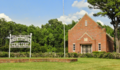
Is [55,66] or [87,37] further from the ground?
[87,37]

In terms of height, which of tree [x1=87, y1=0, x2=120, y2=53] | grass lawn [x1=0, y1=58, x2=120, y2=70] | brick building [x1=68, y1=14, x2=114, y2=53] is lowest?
grass lawn [x1=0, y1=58, x2=120, y2=70]

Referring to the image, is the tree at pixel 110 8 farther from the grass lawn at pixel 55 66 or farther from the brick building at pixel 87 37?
the grass lawn at pixel 55 66

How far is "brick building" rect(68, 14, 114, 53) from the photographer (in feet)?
129

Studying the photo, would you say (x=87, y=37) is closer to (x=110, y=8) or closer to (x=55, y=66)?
(x=110, y=8)

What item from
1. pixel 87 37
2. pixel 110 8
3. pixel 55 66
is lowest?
pixel 55 66

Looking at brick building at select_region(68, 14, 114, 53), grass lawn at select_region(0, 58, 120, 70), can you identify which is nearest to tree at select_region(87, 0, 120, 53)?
brick building at select_region(68, 14, 114, 53)

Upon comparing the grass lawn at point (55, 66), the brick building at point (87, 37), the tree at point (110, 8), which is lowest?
the grass lawn at point (55, 66)

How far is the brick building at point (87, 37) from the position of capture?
129ft

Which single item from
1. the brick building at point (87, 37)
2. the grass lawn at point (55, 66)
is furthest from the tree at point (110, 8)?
the grass lawn at point (55, 66)

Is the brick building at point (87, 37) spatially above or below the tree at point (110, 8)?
below

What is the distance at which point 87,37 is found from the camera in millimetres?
39344

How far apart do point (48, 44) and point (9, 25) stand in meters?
18.2

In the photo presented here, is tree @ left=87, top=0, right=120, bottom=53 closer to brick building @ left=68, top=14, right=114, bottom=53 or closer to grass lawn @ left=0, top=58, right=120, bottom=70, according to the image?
brick building @ left=68, top=14, right=114, bottom=53

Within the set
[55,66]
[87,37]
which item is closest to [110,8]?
[87,37]
